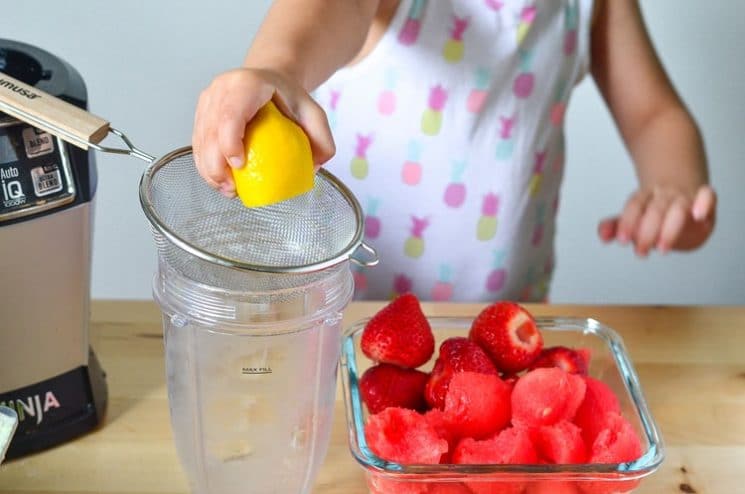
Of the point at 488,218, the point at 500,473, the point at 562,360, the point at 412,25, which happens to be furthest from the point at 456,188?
the point at 500,473

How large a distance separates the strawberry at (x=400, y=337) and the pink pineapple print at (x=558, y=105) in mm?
420

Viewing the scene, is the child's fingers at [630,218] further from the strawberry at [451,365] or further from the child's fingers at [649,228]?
the strawberry at [451,365]

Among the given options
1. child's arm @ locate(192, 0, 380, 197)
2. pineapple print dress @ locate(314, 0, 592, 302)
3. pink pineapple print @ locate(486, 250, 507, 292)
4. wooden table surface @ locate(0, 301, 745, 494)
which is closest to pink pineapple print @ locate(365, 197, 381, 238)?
pineapple print dress @ locate(314, 0, 592, 302)

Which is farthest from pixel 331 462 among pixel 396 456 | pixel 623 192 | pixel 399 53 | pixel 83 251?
pixel 623 192

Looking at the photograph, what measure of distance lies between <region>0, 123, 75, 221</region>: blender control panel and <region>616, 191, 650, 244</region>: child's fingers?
1.40ft

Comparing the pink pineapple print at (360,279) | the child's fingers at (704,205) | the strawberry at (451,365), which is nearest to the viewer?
the strawberry at (451,365)

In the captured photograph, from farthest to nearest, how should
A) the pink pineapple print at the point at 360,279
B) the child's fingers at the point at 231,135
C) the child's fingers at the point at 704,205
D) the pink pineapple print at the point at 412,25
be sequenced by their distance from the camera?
the pink pineapple print at the point at 360,279
the pink pineapple print at the point at 412,25
the child's fingers at the point at 704,205
the child's fingers at the point at 231,135

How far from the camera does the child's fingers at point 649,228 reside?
0.76 meters

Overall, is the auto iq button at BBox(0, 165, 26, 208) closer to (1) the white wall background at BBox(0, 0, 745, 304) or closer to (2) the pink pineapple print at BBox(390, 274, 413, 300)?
(2) the pink pineapple print at BBox(390, 274, 413, 300)

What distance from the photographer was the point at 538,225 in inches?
39.9

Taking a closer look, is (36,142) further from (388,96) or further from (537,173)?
(537,173)

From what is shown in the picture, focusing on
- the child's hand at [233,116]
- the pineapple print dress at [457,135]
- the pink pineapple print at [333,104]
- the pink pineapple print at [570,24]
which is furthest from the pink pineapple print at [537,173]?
the child's hand at [233,116]

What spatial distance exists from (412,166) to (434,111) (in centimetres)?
6

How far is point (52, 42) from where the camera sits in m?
1.21
